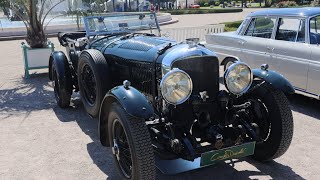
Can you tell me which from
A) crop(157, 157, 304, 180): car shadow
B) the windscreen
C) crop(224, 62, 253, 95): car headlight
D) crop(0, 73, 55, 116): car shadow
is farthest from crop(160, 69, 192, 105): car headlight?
crop(0, 73, 55, 116): car shadow

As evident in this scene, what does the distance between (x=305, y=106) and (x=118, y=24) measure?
338 centimetres

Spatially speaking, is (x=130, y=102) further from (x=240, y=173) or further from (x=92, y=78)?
(x=92, y=78)

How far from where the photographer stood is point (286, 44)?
5871 millimetres

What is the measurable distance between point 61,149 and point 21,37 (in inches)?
581

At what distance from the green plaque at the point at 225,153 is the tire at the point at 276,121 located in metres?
0.33

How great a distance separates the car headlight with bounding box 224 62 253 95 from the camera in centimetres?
336

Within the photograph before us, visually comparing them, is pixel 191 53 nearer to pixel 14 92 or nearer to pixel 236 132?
pixel 236 132

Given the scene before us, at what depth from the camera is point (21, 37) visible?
689 inches

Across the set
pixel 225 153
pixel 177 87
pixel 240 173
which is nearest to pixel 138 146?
pixel 177 87

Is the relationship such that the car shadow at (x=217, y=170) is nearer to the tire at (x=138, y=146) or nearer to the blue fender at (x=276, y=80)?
the tire at (x=138, y=146)

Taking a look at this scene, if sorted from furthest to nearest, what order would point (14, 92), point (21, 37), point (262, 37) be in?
point (21, 37)
point (14, 92)
point (262, 37)

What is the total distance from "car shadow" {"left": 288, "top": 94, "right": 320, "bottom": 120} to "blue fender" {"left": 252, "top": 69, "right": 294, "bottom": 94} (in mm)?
1981

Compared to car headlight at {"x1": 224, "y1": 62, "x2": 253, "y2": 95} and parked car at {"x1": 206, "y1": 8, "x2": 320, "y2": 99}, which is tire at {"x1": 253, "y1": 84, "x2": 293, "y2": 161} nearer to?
car headlight at {"x1": 224, "y1": 62, "x2": 253, "y2": 95}

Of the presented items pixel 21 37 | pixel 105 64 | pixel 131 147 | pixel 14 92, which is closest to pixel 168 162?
pixel 131 147
